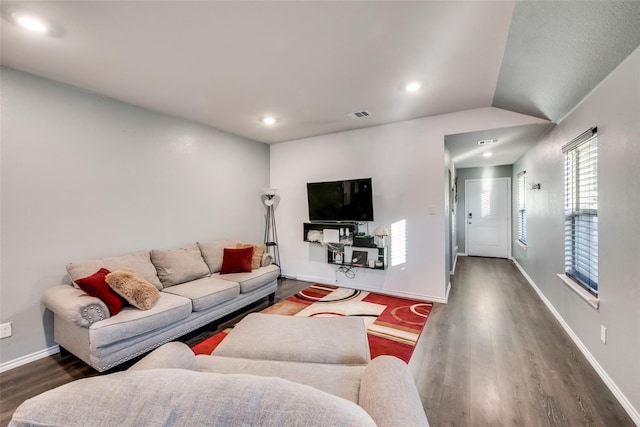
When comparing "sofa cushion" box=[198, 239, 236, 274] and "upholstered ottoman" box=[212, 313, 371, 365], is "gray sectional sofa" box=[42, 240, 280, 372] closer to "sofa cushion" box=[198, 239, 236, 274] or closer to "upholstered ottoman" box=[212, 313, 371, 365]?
"sofa cushion" box=[198, 239, 236, 274]

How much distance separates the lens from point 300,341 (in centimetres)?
174

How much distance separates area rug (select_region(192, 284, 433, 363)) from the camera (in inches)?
105

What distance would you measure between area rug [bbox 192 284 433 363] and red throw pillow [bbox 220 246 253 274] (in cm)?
62

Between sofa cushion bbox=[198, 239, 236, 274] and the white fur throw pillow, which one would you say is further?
sofa cushion bbox=[198, 239, 236, 274]

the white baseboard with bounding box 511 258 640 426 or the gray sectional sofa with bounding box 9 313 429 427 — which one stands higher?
the gray sectional sofa with bounding box 9 313 429 427

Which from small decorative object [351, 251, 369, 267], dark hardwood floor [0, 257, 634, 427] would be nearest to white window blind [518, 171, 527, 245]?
dark hardwood floor [0, 257, 634, 427]

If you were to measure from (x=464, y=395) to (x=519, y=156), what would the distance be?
5.22 m

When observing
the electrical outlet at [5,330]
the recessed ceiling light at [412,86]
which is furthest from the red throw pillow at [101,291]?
the recessed ceiling light at [412,86]

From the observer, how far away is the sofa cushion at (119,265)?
256cm

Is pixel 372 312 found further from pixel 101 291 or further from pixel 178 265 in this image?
pixel 101 291

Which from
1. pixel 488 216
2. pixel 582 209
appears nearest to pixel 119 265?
pixel 582 209

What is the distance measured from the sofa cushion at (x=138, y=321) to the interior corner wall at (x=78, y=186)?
3.06 ft

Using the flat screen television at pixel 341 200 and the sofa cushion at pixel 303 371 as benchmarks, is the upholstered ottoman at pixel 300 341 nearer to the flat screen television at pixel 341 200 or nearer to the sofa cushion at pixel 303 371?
the sofa cushion at pixel 303 371

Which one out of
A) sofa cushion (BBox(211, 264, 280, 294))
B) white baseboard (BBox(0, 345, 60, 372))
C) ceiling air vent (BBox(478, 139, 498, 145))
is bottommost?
white baseboard (BBox(0, 345, 60, 372))
